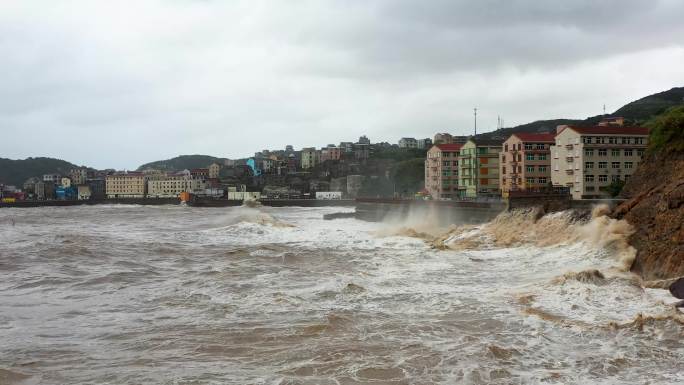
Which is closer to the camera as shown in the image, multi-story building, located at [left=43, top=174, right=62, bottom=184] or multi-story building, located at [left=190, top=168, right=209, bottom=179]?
multi-story building, located at [left=190, top=168, right=209, bottom=179]

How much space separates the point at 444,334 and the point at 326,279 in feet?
24.6

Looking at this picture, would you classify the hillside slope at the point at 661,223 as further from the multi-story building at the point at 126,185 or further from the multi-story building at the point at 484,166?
the multi-story building at the point at 126,185

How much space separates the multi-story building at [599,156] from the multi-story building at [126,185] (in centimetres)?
14819

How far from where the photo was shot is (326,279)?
18.1 m

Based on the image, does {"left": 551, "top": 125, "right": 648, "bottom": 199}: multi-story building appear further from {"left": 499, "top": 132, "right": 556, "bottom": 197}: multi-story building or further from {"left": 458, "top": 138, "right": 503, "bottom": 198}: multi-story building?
{"left": 458, "top": 138, "right": 503, "bottom": 198}: multi-story building

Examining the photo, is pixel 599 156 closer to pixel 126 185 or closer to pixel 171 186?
pixel 171 186

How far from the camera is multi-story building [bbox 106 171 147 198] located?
17400 cm

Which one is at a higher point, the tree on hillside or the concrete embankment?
the tree on hillside

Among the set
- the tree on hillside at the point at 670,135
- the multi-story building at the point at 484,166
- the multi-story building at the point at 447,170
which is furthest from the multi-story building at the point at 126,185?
the tree on hillside at the point at 670,135

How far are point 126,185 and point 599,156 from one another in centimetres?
15591

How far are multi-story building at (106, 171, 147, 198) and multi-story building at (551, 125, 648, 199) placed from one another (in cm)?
14819

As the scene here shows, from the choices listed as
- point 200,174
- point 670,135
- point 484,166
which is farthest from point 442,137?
point 670,135

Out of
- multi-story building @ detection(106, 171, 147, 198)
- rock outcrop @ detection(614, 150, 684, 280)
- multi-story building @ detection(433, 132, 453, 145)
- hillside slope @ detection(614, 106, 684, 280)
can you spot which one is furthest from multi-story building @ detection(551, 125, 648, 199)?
multi-story building @ detection(106, 171, 147, 198)

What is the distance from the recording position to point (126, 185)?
176 meters
